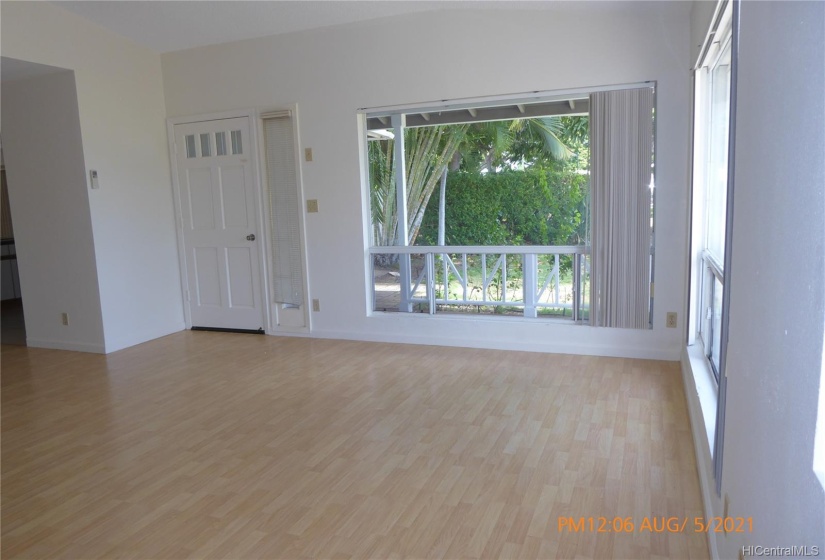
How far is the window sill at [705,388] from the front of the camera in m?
2.33

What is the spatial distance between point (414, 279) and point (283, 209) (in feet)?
4.29

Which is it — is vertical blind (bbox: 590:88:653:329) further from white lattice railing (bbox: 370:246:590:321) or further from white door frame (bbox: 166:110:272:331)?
white door frame (bbox: 166:110:272:331)

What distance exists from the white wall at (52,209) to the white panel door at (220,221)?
0.94 meters

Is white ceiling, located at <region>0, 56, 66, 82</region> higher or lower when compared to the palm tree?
higher

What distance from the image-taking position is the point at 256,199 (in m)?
5.14

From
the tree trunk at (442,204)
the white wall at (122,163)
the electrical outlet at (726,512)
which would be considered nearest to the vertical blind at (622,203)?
the tree trunk at (442,204)

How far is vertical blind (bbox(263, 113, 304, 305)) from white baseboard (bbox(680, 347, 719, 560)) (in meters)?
3.22

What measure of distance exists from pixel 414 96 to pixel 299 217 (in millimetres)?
1426

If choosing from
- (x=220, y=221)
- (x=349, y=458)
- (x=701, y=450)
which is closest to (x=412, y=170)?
(x=220, y=221)

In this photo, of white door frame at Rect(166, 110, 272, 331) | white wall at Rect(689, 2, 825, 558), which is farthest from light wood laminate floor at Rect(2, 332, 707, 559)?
white door frame at Rect(166, 110, 272, 331)

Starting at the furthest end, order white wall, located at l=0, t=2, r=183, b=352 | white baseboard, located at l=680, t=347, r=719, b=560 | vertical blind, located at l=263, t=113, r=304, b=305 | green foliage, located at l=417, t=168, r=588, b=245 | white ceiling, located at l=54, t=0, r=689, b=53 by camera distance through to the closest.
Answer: vertical blind, located at l=263, t=113, r=304, b=305, green foliage, located at l=417, t=168, r=588, b=245, white wall, located at l=0, t=2, r=183, b=352, white ceiling, located at l=54, t=0, r=689, b=53, white baseboard, located at l=680, t=347, r=719, b=560

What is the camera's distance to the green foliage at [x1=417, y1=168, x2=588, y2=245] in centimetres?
452

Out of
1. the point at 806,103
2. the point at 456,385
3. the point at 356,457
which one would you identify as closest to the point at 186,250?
the point at 456,385

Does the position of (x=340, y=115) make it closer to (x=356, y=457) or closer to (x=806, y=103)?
Result: (x=356, y=457)
